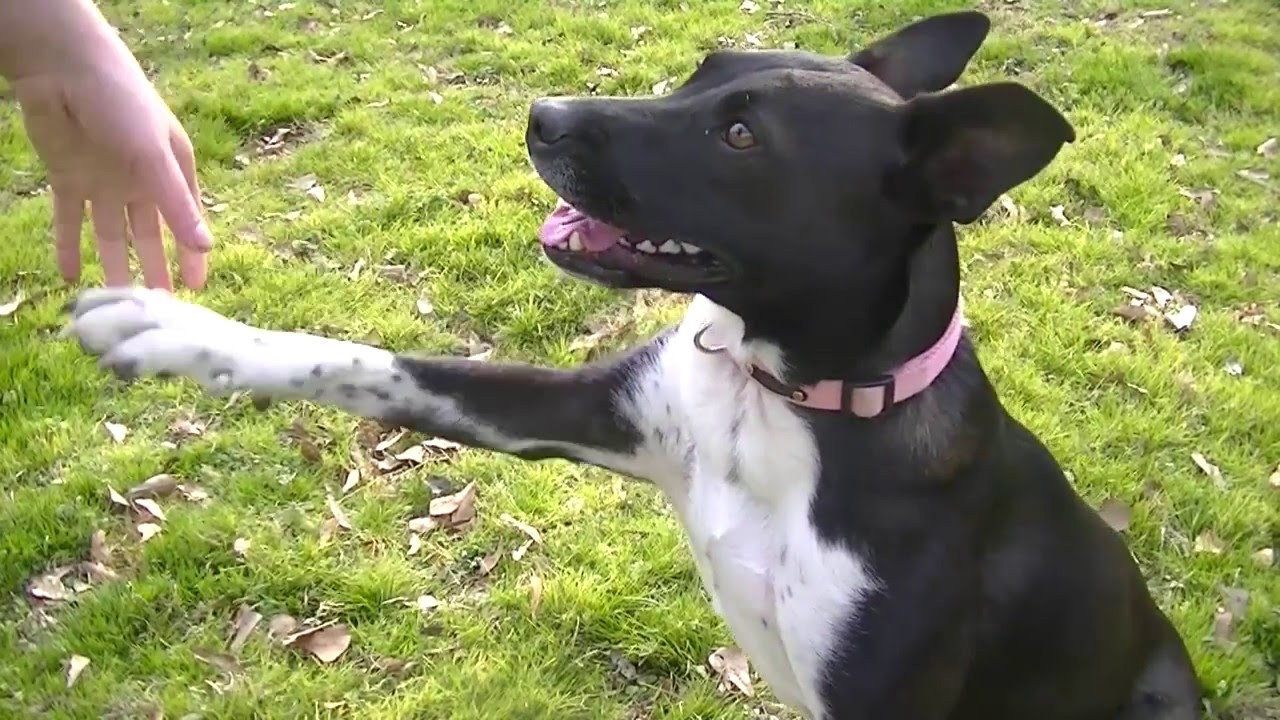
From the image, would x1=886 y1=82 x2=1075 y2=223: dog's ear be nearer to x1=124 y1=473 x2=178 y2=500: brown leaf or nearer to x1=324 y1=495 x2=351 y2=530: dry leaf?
x1=324 y1=495 x2=351 y2=530: dry leaf

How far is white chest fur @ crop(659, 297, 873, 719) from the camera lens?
2.44m

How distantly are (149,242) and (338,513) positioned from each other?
117cm

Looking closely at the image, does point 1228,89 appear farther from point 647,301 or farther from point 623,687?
point 623,687

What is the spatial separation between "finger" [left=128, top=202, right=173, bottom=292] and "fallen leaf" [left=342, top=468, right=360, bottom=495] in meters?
1.12

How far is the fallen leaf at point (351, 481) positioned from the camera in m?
3.87

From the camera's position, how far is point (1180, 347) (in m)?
4.60

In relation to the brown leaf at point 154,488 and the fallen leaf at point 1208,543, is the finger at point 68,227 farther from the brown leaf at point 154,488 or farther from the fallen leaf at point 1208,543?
the fallen leaf at point 1208,543

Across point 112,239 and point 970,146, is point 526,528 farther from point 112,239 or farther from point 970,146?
point 970,146

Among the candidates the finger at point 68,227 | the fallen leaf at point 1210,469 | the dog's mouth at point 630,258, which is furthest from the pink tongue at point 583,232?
the fallen leaf at point 1210,469

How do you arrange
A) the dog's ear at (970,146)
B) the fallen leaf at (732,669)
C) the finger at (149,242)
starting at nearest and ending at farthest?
the dog's ear at (970,146) → the finger at (149,242) → the fallen leaf at (732,669)

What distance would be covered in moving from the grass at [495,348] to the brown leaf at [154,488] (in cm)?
6

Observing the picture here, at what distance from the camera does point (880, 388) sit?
7.87 feet

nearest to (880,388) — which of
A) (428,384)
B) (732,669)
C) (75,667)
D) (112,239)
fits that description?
(428,384)

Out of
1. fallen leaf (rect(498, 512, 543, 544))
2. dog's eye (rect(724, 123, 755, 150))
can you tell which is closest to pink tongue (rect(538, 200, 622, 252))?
dog's eye (rect(724, 123, 755, 150))
